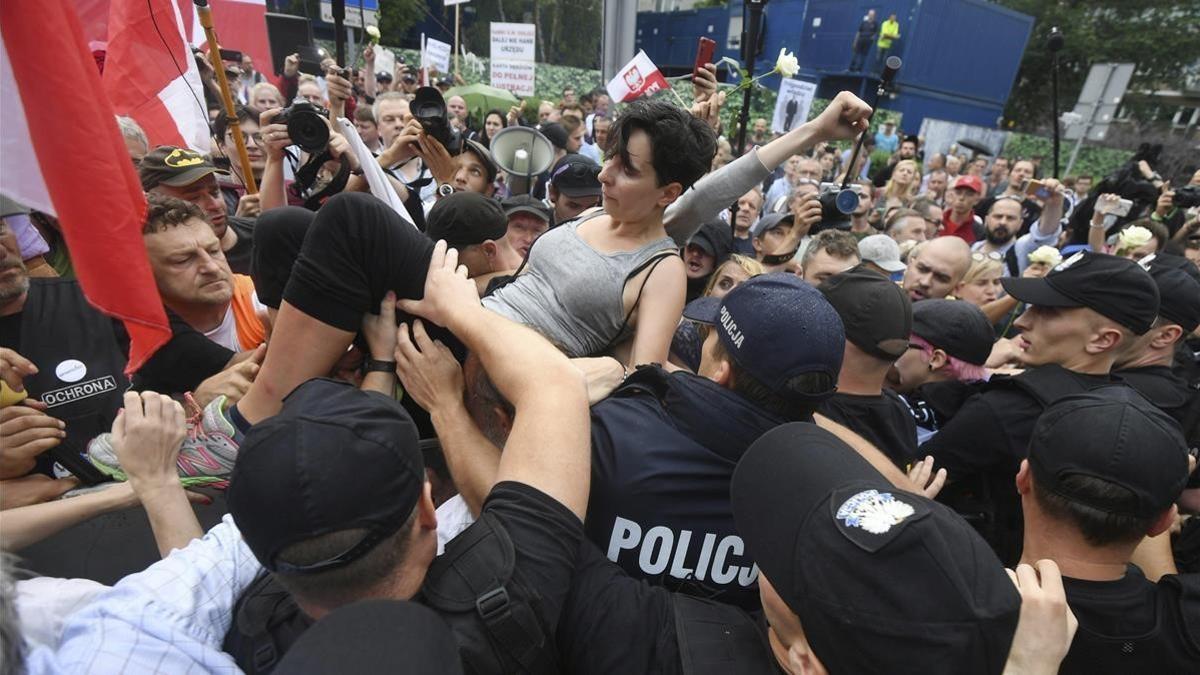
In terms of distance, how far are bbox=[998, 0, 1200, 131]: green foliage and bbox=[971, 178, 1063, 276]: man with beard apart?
34637 millimetres

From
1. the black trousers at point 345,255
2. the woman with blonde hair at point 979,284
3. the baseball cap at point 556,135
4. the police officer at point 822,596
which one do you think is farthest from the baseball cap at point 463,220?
the baseball cap at point 556,135

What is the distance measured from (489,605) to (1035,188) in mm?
8450

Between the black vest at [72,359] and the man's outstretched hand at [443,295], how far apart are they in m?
1.33

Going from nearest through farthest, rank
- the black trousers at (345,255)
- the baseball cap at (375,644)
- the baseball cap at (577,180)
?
the baseball cap at (375,644)
the black trousers at (345,255)
the baseball cap at (577,180)

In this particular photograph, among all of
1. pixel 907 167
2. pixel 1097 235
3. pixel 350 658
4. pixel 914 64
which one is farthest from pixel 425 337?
pixel 914 64

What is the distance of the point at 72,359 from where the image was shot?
210 cm

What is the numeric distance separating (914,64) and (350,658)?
27.6 meters

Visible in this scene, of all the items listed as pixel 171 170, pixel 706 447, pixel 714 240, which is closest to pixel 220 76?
pixel 171 170

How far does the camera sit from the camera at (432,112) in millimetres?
3334

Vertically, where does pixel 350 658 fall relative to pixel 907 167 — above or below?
above

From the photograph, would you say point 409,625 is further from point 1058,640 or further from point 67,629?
point 1058,640

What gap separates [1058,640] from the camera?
3.27 feet

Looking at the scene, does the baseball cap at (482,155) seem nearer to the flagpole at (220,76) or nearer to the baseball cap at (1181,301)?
the flagpole at (220,76)

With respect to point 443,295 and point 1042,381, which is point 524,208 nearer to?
point 443,295
